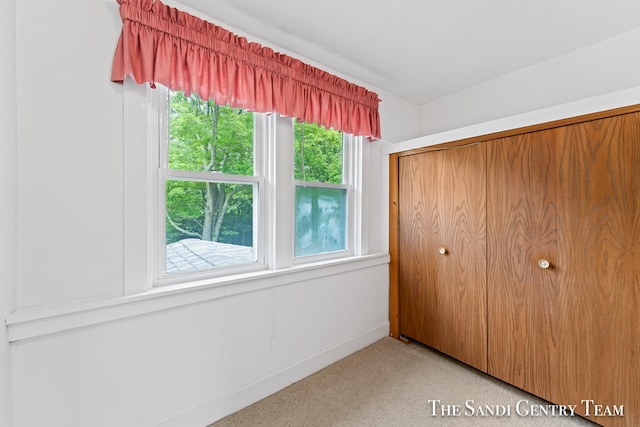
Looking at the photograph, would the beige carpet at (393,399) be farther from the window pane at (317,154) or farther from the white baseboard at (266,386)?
the window pane at (317,154)

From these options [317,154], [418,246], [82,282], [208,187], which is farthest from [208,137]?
[418,246]

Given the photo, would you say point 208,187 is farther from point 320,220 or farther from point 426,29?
point 426,29

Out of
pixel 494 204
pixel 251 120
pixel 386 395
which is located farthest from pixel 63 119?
pixel 494 204

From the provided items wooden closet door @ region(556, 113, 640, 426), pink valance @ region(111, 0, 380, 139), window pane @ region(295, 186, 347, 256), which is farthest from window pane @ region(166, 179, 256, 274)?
wooden closet door @ region(556, 113, 640, 426)

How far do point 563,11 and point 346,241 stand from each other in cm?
203

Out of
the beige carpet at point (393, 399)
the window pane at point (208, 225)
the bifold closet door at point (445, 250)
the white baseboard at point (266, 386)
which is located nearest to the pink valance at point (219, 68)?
the window pane at point (208, 225)

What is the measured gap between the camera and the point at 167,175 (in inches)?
61.0

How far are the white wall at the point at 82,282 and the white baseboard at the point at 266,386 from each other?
0.01m

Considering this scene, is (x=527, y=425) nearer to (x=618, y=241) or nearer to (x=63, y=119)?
(x=618, y=241)

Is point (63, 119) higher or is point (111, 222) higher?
point (63, 119)

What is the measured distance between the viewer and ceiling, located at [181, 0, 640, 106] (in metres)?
1.59

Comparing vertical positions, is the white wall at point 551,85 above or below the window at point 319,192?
above

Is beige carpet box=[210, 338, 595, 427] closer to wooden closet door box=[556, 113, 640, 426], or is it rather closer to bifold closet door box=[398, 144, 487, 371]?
bifold closet door box=[398, 144, 487, 371]

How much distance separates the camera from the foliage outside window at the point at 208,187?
1.60 m
